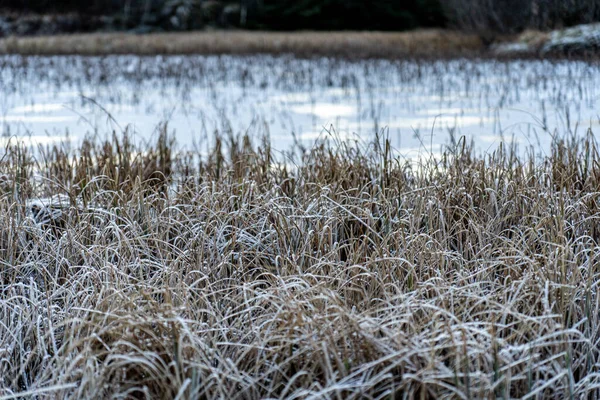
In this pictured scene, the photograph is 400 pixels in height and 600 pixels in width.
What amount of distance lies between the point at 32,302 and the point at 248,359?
2.79ft

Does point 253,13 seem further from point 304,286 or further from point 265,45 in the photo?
point 304,286

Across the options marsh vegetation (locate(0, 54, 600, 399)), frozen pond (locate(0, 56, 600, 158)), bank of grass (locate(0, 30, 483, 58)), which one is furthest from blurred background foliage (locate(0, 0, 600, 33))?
marsh vegetation (locate(0, 54, 600, 399))

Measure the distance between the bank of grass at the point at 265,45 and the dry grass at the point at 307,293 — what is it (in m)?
12.3

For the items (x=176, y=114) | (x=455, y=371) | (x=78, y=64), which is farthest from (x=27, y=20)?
(x=455, y=371)

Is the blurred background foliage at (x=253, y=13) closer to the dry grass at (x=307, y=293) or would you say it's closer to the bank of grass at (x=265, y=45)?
the bank of grass at (x=265, y=45)

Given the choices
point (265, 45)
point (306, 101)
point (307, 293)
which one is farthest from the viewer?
point (265, 45)

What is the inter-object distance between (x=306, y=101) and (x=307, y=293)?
6.60m

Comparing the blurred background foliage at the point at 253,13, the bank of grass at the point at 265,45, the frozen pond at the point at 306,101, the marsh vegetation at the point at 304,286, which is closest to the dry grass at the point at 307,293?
the marsh vegetation at the point at 304,286

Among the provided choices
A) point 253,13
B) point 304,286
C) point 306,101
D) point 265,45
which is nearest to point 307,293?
point 304,286

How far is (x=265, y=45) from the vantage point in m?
19.4

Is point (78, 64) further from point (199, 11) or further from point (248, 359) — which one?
point (199, 11)

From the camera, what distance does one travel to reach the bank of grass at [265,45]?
1742cm

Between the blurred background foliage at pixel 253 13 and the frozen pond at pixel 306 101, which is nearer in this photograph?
the frozen pond at pixel 306 101

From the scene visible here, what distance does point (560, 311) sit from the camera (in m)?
2.46
